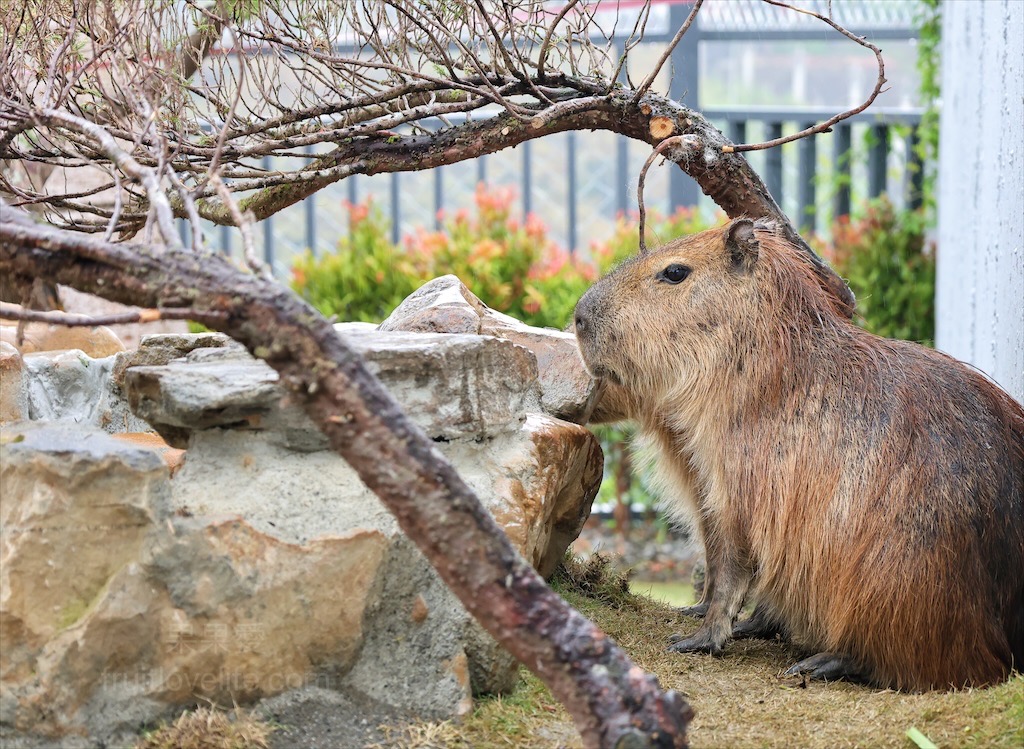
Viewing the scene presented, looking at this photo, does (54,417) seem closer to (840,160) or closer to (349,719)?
(349,719)

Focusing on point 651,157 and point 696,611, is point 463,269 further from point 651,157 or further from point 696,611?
point 651,157

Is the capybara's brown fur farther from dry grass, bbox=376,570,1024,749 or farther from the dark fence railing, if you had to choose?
the dark fence railing

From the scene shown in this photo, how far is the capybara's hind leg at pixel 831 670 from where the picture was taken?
3094mm

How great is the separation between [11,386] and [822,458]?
7.36 ft

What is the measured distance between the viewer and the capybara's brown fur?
294cm

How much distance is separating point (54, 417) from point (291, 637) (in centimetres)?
125

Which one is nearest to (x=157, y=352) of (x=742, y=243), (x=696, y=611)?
(x=742, y=243)

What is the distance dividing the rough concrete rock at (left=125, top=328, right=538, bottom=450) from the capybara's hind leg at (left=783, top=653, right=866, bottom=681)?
1045 mm

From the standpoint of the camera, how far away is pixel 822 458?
10.1 feet

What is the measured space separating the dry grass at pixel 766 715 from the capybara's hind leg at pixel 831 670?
0.04 meters

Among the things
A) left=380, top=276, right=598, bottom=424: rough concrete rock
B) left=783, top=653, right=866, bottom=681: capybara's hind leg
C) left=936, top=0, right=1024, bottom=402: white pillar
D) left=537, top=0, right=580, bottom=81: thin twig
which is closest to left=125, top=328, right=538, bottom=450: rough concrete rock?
left=380, top=276, right=598, bottom=424: rough concrete rock

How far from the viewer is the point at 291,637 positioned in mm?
2496

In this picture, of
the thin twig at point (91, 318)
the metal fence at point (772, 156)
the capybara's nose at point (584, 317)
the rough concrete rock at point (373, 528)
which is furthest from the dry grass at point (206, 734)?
the metal fence at point (772, 156)

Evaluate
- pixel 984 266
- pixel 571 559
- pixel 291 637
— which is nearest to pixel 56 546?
pixel 291 637
